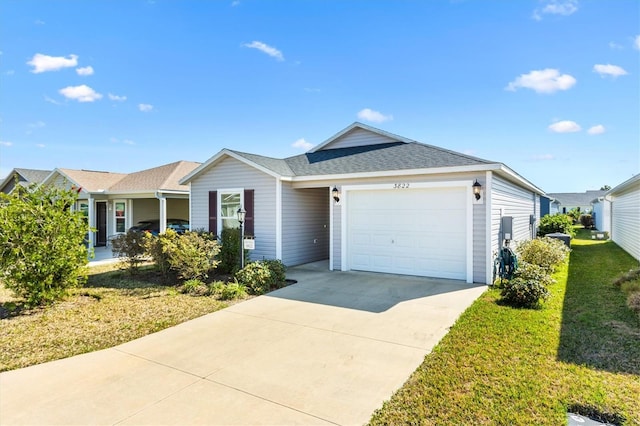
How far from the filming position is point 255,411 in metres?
3.17

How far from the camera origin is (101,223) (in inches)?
742

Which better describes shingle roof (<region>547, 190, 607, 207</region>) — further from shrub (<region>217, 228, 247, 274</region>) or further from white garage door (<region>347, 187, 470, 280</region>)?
shrub (<region>217, 228, 247, 274</region>)

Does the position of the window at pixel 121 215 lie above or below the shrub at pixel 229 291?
above

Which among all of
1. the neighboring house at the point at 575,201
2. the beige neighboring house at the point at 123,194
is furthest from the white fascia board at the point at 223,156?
the neighboring house at the point at 575,201

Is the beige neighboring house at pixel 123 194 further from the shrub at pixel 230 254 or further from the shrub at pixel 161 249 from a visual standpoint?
the shrub at pixel 230 254

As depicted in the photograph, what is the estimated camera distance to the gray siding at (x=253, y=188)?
10.5 meters

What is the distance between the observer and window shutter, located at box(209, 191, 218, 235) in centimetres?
1145

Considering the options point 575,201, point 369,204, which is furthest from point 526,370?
point 575,201

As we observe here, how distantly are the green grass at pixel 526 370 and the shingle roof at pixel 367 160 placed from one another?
3.89 m

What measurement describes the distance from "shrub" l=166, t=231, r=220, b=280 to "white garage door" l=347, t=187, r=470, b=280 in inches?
162

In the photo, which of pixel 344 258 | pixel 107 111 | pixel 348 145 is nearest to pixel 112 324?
pixel 344 258

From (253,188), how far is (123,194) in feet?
30.8

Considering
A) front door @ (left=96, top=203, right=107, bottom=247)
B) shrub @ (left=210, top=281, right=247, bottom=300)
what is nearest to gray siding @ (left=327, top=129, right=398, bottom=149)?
shrub @ (left=210, top=281, right=247, bottom=300)

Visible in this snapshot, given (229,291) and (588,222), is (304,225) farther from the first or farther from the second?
(588,222)
